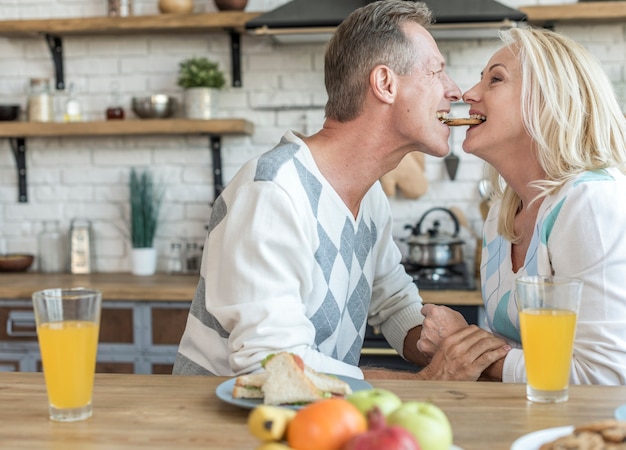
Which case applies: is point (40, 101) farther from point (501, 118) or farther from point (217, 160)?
point (501, 118)

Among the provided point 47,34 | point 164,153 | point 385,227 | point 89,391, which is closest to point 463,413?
point 89,391

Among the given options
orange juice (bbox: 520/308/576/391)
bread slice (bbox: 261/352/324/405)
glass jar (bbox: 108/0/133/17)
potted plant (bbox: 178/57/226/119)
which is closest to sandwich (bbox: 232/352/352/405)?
bread slice (bbox: 261/352/324/405)

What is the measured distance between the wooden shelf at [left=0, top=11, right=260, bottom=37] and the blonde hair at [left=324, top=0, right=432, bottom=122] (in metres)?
1.62

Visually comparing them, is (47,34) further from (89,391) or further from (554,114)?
(89,391)

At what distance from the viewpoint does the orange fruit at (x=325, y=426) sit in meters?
0.84

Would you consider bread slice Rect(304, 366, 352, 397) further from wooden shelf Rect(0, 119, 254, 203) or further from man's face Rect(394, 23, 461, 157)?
wooden shelf Rect(0, 119, 254, 203)

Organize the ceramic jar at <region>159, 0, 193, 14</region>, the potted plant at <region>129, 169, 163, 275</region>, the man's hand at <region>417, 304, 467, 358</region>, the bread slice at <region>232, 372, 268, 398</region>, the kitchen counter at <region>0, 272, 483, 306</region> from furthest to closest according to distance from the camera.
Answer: the potted plant at <region>129, 169, 163, 275</region>, the ceramic jar at <region>159, 0, 193, 14</region>, the kitchen counter at <region>0, 272, 483, 306</region>, the man's hand at <region>417, 304, 467, 358</region>, the bread slice at <region>232, 372, 268, 398</region>

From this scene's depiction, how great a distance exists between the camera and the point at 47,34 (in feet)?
12.9

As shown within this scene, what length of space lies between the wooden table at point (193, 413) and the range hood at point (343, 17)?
2208 mm

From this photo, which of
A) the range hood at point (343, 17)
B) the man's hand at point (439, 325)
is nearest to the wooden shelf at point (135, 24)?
the range hood at point (343, 17)

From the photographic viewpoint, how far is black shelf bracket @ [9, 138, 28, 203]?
405 cm

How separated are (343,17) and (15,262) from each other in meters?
1.94

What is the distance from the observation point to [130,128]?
3.76 m

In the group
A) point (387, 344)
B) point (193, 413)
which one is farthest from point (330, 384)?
point (387, 344)
